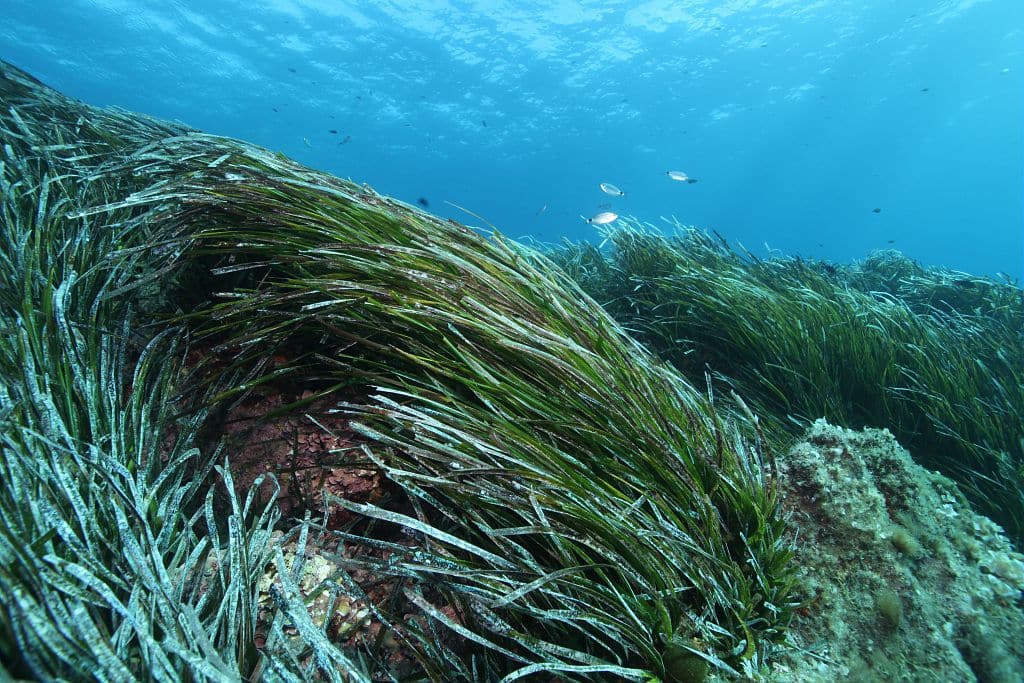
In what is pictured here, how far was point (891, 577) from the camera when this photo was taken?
1583mm

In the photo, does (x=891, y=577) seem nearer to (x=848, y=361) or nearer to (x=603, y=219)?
(x=848, y=361)

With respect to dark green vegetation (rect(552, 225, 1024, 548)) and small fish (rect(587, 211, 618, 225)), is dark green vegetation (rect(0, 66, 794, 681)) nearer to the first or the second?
dark green vegetation (rect(552, 225, 1024, 548))

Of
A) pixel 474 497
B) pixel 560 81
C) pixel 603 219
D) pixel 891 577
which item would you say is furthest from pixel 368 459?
pixel 560 81

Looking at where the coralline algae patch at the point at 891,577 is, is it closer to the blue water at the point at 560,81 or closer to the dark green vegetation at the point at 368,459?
the dark green vegetation at the point at 368,459

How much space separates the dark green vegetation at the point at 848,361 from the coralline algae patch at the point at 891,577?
1.29m

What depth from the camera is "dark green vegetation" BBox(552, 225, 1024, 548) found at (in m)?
3.12

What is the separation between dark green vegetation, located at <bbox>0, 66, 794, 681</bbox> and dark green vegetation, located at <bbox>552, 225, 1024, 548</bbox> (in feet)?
6.18

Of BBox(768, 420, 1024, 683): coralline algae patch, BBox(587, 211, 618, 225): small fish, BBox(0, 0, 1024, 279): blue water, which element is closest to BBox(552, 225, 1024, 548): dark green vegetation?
BBox(768, 420, 1024, 683): coralline algae patch

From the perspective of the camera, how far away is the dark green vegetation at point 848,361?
312 cm

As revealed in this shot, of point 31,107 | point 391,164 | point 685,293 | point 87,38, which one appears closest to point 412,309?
point 685,293

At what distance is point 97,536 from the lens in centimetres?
106

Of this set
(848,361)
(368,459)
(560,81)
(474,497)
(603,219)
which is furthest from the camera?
(560,81)

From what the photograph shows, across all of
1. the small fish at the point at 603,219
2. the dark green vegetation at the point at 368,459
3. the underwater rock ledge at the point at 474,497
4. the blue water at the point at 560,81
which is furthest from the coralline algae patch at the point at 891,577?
the blue water at the point at 560,81

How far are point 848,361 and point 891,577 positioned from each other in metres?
2.49
